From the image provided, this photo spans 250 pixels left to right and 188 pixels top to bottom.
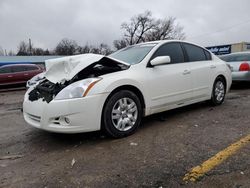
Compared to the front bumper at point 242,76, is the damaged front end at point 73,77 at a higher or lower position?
higher

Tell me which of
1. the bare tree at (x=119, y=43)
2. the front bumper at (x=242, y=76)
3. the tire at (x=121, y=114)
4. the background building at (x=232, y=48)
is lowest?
the tire at (x=121, y=114)

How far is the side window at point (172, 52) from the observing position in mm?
4875

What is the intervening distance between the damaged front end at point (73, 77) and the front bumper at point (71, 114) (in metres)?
0.11

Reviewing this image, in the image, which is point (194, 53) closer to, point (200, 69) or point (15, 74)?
point (200, 69)

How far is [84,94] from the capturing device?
3615 mm

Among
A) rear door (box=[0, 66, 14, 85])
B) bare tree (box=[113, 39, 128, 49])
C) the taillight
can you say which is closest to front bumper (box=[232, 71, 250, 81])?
the taillight

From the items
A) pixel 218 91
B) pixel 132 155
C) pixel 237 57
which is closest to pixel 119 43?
pixel 237 57

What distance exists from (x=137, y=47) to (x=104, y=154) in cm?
256

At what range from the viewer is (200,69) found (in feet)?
17.8

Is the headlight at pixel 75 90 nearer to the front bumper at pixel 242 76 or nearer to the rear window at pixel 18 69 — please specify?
the front bumper at pixel 242 76

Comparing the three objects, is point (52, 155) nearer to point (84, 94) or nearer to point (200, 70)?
point (84, 94)

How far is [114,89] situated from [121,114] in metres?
0.41

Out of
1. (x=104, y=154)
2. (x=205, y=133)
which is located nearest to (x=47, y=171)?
(x=104, y=154)

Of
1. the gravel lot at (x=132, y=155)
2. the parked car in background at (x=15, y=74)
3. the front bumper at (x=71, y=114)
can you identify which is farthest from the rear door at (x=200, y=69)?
the parked car in background at (x=15, y=74)
